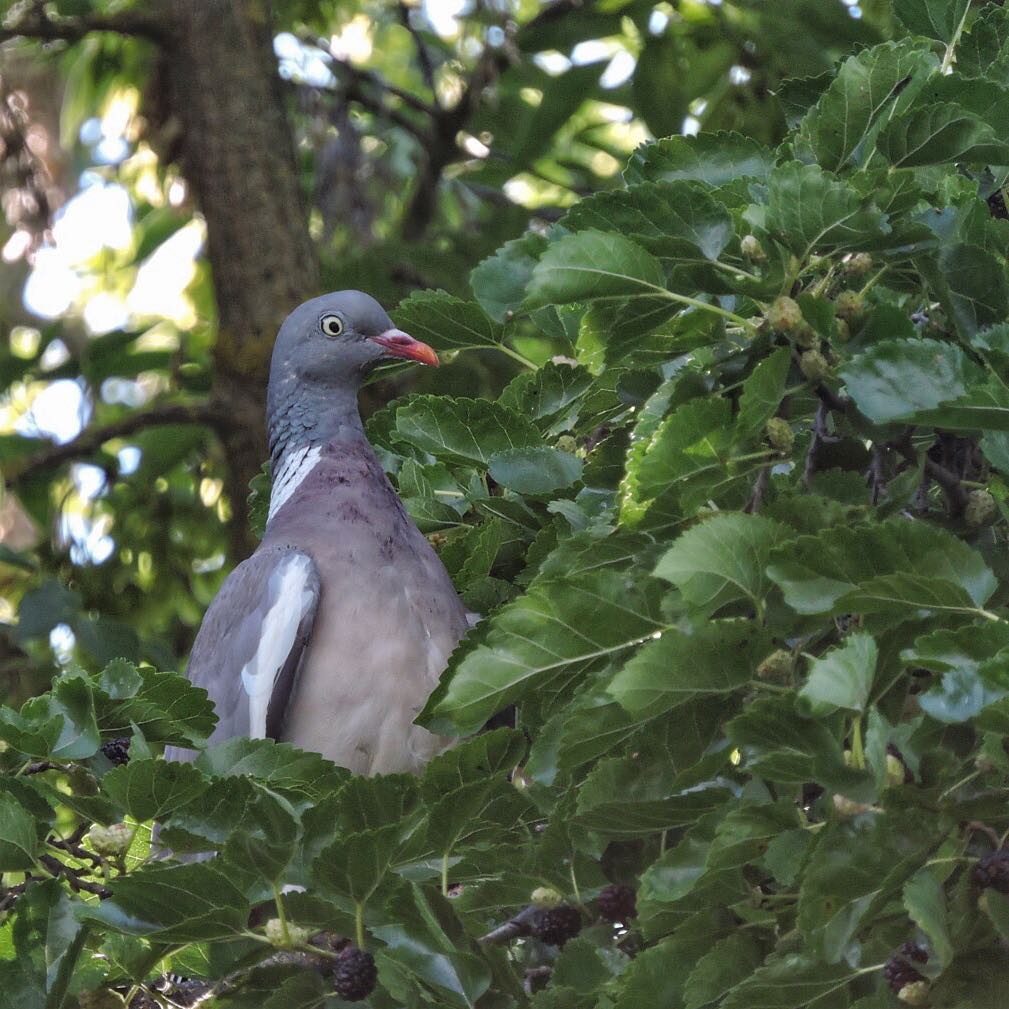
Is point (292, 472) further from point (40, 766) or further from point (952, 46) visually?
point (952, 46)

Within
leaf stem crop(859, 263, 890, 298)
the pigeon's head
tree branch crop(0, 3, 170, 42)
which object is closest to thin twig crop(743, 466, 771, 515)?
leaf stem crop(859, 263, 890, 298)

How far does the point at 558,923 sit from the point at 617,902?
8 cm

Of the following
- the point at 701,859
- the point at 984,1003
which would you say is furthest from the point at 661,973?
the point at 984,1003

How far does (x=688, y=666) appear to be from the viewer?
5.67ft

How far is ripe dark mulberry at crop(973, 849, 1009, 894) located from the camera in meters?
1.64

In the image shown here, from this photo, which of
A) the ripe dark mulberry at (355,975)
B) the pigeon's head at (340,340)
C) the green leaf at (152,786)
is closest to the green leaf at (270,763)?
the green leaf at (152,786)

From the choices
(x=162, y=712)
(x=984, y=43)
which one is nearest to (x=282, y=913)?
(x=162, y=712)

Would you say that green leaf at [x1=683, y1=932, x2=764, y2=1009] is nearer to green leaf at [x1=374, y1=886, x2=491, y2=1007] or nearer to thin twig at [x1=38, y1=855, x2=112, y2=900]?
green leaf at [x1=374, y1=886, x2=491, y2=1007]

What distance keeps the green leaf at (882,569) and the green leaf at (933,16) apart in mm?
961

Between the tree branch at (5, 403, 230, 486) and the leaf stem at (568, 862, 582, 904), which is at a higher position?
the leaf stem at (568, 862, 582, 904)

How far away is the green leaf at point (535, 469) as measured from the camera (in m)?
2.46

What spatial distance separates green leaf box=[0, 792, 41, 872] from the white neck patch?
1599 millimetres

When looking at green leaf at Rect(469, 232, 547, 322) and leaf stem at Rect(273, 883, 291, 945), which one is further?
green leaf at Rect(469, 232, 547, 322)

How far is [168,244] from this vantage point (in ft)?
24.7
